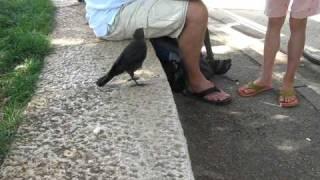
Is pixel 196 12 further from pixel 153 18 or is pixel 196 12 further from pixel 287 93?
pixel 287 93

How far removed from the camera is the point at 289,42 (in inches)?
174

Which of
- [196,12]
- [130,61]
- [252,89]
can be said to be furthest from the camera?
[252,89]

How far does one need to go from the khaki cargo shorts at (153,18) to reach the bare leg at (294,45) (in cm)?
88

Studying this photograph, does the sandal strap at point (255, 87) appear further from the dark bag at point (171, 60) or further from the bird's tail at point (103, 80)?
the bird's tail at point (103, 80)

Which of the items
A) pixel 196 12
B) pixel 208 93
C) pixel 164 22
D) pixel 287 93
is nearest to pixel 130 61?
pixel 164 22

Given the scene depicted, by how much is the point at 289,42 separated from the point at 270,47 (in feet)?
0.55

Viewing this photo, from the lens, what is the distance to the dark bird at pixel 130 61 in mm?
3543

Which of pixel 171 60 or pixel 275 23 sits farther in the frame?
pixel 275 23

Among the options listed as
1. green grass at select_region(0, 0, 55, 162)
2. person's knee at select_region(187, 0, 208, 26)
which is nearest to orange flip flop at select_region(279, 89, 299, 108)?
person's knee at select_region(187, 0, 208, 26)

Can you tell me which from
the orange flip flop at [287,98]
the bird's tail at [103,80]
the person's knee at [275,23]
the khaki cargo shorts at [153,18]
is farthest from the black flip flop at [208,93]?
the bird's tail at [103,80]

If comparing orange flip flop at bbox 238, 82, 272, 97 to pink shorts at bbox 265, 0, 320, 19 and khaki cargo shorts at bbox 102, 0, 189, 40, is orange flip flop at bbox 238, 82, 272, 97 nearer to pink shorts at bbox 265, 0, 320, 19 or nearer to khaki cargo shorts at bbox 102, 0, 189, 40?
pink shorts at bbox 265, 0, 320, 19

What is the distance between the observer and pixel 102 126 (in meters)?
2.96

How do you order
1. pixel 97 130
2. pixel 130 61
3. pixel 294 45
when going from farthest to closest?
1. pixel 294 45
2. pixel 130 61
3. pixel 97 130

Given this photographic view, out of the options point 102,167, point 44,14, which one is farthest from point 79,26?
point 102,167
